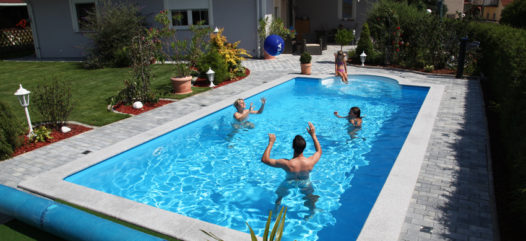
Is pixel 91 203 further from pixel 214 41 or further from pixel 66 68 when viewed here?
pixel 66 68

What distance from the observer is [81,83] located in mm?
15125

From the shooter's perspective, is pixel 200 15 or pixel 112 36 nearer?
pixel 112 36

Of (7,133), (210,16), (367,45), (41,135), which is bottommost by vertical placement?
(41,135)

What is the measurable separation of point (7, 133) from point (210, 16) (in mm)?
14108

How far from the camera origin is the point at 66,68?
1870cm

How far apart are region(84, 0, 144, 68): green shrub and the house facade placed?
223 centimetres

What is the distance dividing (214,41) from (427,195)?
1111cm

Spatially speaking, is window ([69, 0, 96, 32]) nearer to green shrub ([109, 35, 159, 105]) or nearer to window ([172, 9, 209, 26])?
window ([172, 9, 209, 26])

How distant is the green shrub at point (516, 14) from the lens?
2214cm

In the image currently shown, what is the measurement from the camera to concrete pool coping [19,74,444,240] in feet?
16.2

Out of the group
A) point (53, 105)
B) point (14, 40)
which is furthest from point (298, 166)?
point (14, 40)

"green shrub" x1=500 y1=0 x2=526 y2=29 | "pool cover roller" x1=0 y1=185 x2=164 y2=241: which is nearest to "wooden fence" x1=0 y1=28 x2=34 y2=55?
"pool cover roller" x1=0 y1=185 x2=164 y2=241

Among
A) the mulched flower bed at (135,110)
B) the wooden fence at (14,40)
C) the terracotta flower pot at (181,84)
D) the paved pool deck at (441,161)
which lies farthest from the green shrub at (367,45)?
the wooden fence at (14,40)

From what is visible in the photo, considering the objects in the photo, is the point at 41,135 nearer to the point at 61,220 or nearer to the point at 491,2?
the point at 61,220
